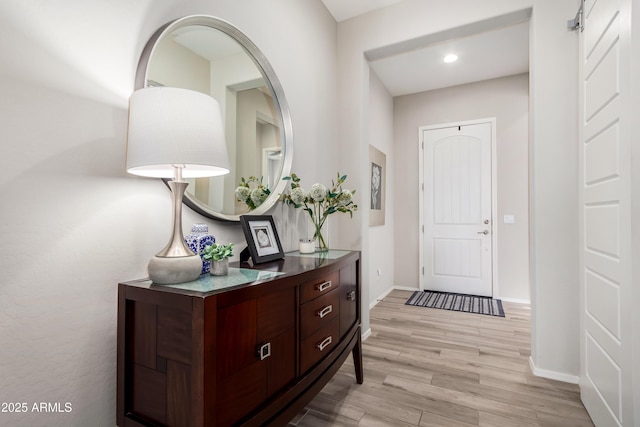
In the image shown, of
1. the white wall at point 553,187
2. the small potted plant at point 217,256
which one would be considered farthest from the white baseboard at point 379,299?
the small potted plant at point 217,256

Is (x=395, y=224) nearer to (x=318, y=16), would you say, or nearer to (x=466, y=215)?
(x=466, y=215)

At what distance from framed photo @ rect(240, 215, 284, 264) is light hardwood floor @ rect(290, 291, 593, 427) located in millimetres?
893

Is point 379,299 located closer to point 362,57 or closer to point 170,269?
point 362,57

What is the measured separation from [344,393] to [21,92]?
203 centimetres

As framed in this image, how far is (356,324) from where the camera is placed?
6.53ft

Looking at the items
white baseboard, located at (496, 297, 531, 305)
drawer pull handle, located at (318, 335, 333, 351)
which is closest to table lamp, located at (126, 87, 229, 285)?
drawer pull handle, located at (318, 335, 333, 351)

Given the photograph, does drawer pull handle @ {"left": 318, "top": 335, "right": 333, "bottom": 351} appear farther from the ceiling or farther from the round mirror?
the ceiling

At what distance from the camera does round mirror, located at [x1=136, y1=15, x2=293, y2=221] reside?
133 centimetres

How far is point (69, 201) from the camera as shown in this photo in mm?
993

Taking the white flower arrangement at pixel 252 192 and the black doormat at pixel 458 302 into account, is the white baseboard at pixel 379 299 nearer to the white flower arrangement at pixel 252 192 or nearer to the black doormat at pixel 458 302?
the black doormat at pixel 458 302

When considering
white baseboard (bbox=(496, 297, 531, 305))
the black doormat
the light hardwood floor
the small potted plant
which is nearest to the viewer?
the small potted plant

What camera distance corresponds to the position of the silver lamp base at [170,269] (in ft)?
3.38

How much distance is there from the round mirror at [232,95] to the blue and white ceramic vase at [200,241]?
0.59 feet

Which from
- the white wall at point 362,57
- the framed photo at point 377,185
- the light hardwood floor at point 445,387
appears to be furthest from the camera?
the framed photo at point 377,185
